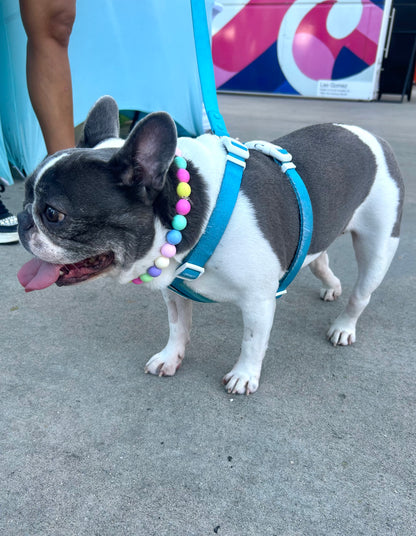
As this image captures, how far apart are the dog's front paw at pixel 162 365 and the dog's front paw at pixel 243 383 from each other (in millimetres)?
272

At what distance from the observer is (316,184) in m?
2.09

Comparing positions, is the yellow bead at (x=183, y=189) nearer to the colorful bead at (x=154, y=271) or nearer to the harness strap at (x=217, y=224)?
the harness strap at (x=217, y=224)

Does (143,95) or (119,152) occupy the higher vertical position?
(119,152)

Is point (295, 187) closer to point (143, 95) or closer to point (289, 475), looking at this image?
point (289, 475)

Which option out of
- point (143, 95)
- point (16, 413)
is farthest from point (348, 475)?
point (143, 95)

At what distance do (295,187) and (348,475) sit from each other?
1.11 m

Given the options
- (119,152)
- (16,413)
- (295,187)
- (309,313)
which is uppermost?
(119,152)

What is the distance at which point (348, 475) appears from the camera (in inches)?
66.2

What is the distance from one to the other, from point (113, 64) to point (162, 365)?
3.42 m

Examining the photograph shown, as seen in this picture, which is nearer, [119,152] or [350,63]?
[119,152]

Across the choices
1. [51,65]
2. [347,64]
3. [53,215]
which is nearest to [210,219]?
[53,215]

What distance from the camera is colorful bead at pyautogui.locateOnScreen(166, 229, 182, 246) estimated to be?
65.8 inches

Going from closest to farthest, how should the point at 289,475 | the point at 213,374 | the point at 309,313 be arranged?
the point at 289,475 < the point at 213,374 < the point at 309,313

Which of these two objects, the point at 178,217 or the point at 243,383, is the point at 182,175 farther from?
the point at 243,383
